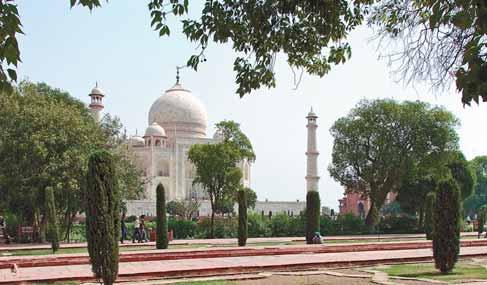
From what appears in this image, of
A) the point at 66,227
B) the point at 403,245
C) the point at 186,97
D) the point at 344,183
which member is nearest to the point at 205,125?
the point at 186,97

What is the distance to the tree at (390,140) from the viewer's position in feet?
112

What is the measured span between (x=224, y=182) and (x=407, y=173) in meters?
10.2

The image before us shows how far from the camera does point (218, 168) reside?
32.9 meters

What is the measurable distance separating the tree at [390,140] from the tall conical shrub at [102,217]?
2629 cm

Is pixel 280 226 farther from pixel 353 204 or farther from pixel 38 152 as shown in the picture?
pixel 353 204

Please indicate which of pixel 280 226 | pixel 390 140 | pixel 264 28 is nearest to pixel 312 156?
pixel 390 140

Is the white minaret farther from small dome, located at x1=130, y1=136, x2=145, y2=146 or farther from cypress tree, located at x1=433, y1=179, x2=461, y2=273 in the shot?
cypress tree, located at x1=433, y1=179, x2=461, y2=273

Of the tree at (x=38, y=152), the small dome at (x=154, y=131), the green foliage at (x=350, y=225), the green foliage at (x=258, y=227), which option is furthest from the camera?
the small dome at (x=154, y=131)

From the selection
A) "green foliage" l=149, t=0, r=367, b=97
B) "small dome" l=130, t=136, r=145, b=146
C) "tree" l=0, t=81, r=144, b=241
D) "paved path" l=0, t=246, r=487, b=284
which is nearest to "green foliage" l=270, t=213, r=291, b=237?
"tree" l=0, t=81, r=144, b=241

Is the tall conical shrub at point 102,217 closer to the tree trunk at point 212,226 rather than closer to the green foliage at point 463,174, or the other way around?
the tree trunk at point 212,226

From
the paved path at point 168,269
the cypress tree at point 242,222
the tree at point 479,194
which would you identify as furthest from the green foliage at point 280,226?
the tree at point 479,194

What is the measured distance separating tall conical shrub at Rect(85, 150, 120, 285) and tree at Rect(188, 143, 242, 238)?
2299 centimetres

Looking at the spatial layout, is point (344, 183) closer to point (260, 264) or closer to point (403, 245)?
point (403, 245)

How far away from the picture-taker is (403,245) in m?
20.0
